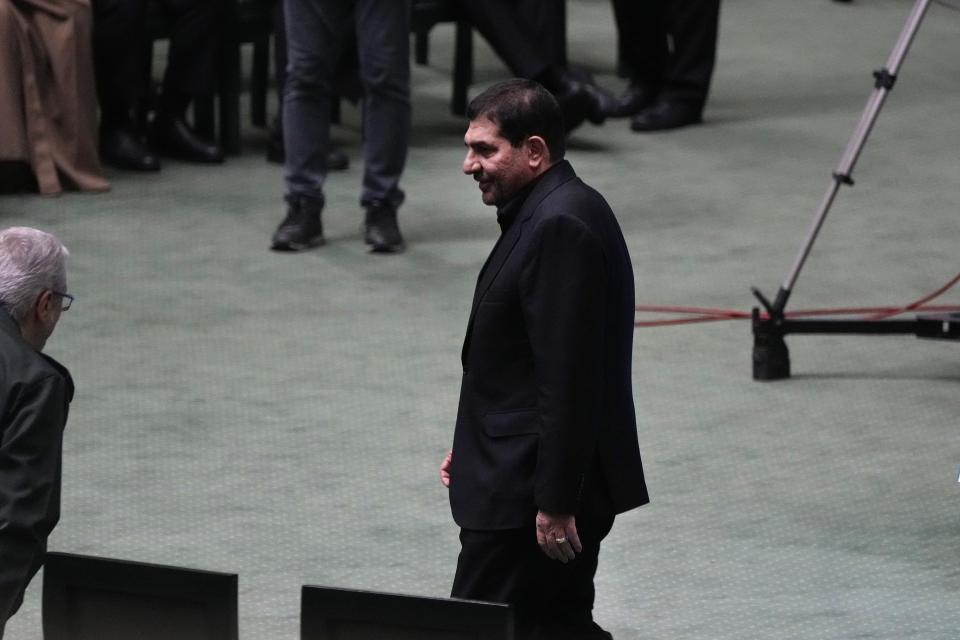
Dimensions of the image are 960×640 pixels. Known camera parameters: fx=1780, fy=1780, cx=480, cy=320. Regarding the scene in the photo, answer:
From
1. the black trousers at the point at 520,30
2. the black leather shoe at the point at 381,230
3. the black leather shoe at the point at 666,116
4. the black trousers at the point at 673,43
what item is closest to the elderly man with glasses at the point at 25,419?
the black leather shoe at the point at 381,230

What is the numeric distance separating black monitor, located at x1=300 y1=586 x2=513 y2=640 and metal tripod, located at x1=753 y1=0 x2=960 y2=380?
2.46 m

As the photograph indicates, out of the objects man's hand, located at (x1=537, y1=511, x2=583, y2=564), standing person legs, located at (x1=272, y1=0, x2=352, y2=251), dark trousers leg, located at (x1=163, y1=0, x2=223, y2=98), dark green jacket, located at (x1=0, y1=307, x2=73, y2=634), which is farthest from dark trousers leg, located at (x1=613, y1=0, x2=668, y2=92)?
dark green jacket, located at (x1=0, y1=307, x2=73, y2=634)

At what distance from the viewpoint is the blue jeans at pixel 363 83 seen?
211 inches

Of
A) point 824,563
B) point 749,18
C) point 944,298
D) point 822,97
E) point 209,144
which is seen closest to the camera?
point 824,563

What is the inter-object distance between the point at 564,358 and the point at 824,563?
123cm

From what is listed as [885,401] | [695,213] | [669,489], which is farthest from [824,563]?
[695,213]

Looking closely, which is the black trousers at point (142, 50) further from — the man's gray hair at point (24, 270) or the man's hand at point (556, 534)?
the man's hand at point (556, 534)

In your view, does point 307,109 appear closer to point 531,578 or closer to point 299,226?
point 299,226

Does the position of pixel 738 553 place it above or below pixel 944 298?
above

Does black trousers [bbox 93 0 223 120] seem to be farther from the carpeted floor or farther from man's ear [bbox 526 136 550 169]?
man's ear [bbox 526 136 550 169]

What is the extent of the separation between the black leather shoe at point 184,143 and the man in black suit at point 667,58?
171cm

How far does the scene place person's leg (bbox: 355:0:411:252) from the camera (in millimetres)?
5387

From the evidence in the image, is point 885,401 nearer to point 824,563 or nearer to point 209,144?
point 824,563

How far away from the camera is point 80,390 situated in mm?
4426
